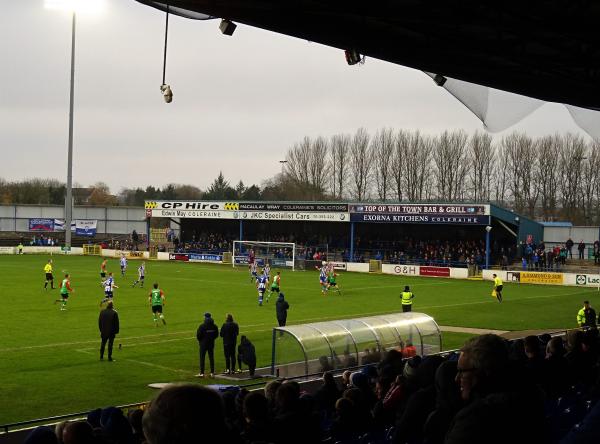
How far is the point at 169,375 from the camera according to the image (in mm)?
20266

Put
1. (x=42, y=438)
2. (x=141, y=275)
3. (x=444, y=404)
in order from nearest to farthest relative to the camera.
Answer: (x=42, y=438)
(x=444, y=404)
(x=141, y=275)

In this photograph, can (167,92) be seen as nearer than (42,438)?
No

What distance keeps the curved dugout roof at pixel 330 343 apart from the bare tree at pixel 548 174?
260 ft

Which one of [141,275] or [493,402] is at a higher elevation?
[493,402]

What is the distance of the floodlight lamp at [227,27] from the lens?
37.3ft

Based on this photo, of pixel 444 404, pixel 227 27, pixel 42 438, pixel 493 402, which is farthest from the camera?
pixel 227 27

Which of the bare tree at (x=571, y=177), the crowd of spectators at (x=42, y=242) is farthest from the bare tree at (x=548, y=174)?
the crowd of spectators at (x=42, y=242)

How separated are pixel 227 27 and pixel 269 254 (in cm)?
6045

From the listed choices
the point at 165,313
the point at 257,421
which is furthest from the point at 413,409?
the point at 165,313

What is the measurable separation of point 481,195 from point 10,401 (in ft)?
288

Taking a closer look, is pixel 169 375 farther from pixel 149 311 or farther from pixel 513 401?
pixel 513 401

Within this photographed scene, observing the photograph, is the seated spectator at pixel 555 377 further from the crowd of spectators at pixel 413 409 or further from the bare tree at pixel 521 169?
the bare tree at pixel 521 169

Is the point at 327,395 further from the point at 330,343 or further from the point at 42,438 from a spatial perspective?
the point at 330,343

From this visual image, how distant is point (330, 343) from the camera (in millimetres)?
18656
